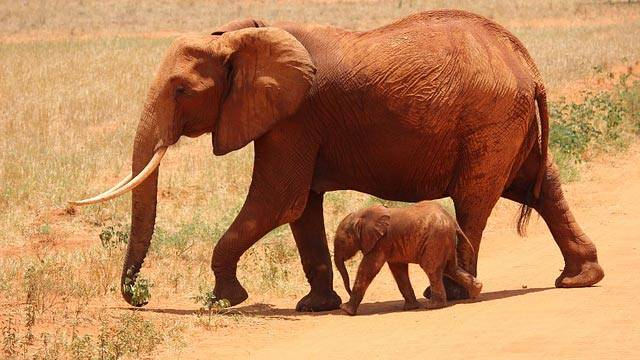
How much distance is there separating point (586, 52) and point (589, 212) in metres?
12.9

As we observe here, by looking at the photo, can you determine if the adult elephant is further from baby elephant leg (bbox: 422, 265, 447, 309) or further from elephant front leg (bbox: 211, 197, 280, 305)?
baby elephant leg (bbox: 422, 265, 447, 309)

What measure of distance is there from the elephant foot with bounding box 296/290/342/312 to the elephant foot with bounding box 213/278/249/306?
48 centimetres

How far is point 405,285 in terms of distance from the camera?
32.1 feet

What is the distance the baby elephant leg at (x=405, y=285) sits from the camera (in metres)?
9.79

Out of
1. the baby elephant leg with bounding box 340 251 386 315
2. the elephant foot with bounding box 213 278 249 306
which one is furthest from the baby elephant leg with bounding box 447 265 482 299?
the elephant foot with bounding box 213 278 249 306

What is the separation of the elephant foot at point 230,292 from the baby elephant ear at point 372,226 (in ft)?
3.90

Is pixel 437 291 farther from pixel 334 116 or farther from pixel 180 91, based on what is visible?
pixel 180 91

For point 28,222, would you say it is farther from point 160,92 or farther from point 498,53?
point 498,53

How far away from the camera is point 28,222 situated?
1387cm

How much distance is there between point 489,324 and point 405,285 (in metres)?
1.13

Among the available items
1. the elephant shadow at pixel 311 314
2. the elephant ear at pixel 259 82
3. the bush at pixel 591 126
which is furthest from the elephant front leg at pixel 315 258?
the bush at pixel 591 126

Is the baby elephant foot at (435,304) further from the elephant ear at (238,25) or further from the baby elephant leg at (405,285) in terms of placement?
the elephant ear at (238,25)

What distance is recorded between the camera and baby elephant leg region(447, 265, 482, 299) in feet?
32.5

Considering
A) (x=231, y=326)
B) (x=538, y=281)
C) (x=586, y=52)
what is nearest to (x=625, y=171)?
(x=538, y=281)
